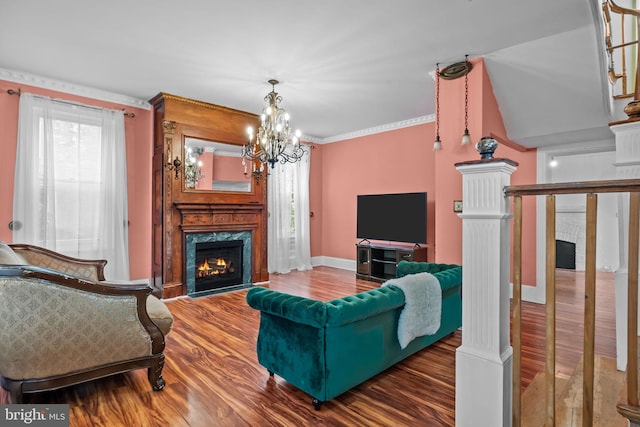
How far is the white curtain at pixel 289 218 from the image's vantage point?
6.54 metres

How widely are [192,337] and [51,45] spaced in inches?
125

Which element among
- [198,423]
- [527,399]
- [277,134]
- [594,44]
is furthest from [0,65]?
[594,44]

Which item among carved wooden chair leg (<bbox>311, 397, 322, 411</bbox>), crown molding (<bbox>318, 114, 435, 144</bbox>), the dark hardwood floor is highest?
crown molding (<bbox>318, 114, 435, 144</bbox>)

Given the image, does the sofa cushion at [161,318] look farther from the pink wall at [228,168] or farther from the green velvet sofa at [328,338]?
the pink wall at [228,168]

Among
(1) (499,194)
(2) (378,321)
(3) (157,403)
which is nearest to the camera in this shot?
(1) (499,194)

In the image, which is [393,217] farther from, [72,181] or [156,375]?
[72,181]

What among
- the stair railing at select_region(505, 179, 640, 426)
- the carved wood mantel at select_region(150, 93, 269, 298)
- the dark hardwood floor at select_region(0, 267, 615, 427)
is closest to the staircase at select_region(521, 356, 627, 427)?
the dark hardwood floor at select_region(0, 267, 615, 427)

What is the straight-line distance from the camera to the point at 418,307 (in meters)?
2.61

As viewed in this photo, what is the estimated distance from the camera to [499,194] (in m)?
1.48

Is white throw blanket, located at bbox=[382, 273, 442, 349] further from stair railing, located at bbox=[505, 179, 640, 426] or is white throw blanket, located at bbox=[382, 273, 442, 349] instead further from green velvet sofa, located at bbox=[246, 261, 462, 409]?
stair railing, located at bbox=[505, 179, 640, 426]

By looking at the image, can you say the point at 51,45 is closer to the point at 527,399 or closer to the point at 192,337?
the point at 192,337

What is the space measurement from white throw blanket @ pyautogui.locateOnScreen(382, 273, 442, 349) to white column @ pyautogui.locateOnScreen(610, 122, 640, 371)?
3.82 feet

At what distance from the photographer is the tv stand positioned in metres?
5.65

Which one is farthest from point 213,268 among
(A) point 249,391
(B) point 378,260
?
(A) point 249,391
